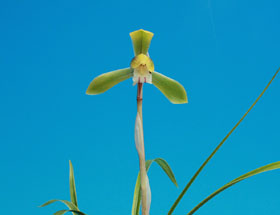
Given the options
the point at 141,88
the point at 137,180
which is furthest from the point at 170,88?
the point at 137,180

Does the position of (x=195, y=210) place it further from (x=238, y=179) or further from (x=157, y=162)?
(x=157, y=162)

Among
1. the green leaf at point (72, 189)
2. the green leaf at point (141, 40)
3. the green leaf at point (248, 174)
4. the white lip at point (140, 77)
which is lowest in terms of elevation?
the green leaf at point (248, 174)

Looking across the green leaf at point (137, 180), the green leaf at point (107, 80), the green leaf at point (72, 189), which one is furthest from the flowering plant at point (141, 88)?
the green leaf at point (72, 189)

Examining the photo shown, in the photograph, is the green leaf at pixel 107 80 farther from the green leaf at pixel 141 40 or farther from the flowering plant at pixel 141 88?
the green leaf at pixel 141 40

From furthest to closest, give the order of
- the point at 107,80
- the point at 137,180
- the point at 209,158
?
1. the point at 137,180
2. the point at 107,80
3. the point at 209,158

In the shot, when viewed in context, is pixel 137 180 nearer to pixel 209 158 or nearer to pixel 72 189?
pixel 72 189

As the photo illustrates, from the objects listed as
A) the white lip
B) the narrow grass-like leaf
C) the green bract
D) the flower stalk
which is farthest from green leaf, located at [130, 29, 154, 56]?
the narrow grass-like leaf

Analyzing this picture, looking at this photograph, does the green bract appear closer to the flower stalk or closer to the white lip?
the white lip
